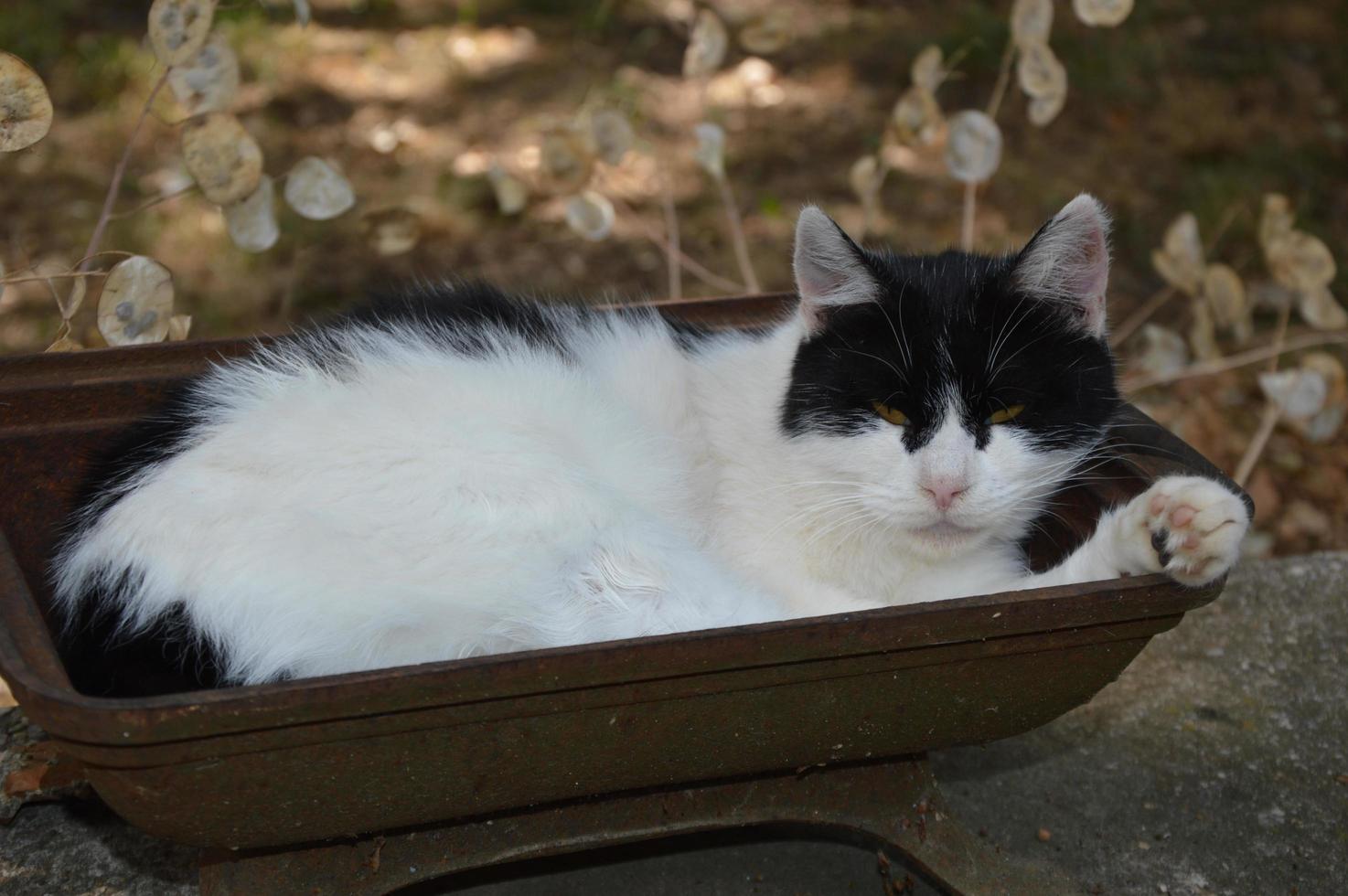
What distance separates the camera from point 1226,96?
495cm

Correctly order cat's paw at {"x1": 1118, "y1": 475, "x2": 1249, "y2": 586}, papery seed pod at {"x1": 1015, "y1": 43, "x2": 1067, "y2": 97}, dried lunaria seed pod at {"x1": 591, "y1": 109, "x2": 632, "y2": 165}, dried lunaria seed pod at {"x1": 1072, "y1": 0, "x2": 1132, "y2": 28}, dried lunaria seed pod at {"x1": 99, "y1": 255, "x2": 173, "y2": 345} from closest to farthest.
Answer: cat's paw at {"x1": 1118, "y1": 475, "x2": 1249, "y2": 586}
dried lunaria seed pod at {"x1": 99, "y1": 255, "x2": 173, "y2": 345}
dried lunaria seed pod at {"x1": 1072, "y1": 0, "x2": 1132, "y2": 28}
papery seed pod at {"x1": 1015, "y1": 43, "x2": 1067, "y2": 97}
dried lunaria seed pod at {"x1": 591, "y1": 109, "x2": 632, "y2": 165}

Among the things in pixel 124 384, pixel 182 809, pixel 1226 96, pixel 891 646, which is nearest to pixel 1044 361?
pixel 891 646

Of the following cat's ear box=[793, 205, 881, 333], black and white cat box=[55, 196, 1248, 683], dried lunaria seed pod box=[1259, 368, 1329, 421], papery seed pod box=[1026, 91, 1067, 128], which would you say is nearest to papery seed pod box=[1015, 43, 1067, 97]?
papery seed pod box=[1026, 91, 1067, 128]

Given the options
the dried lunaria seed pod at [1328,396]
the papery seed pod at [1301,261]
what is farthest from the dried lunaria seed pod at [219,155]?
the dried lunaria seed pod at [1328,396]

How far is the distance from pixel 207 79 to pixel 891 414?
1.40m

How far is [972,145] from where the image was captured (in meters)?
2.73

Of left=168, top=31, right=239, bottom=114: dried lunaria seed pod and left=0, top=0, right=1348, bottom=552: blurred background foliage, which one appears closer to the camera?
left=168, top=31, right=239, bottom=114: dried lunaria seed pod

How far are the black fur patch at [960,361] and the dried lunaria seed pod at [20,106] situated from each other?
4.09 feet

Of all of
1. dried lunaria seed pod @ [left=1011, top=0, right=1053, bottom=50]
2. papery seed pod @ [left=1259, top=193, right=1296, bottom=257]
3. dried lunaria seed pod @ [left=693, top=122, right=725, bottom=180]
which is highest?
dried lunaria seed pod @ [left=1011, top=0, right=1053, bottom=50]

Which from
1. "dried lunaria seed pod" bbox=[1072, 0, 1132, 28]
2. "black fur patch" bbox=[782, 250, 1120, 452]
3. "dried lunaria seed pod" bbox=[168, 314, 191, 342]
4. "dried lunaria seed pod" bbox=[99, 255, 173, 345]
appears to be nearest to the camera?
"black fur patch" bbox=[782, 250, 1120, 452]

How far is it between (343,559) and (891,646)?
0.65 meters

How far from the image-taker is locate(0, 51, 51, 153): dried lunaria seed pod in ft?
6.20

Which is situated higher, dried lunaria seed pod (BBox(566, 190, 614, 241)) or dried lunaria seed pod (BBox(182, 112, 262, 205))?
dried lunaria seed pod (BBox(182, 112, 262, 205))

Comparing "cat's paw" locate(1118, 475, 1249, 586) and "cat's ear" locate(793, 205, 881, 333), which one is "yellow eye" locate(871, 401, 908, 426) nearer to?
"cat's ear" locate(793, 205, 881, 333)
